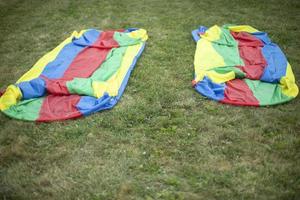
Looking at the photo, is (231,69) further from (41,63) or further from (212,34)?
(41,63)

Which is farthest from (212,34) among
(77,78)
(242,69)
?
(77,78)

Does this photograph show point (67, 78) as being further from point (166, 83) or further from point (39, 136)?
point (166, 83)

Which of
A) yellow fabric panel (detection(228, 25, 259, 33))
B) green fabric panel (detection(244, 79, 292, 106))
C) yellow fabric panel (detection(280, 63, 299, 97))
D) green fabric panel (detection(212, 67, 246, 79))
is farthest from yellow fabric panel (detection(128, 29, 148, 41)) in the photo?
yellow fabric panel (detection(280, 63, 299, 97))

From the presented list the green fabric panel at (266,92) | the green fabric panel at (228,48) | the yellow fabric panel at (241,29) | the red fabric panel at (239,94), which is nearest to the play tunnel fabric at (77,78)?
the green fabric panel at (228,48)

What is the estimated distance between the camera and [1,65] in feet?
16.3

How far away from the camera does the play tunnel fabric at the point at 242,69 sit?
13.3ft

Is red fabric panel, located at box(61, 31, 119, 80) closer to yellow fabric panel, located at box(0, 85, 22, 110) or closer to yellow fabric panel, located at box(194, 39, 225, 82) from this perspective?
yellow fabric panel, located at box(0, 85, 22, 110)

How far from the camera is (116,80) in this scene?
4.35m

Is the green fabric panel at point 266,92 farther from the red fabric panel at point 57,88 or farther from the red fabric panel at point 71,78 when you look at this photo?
the red fabric panel at point 57,88

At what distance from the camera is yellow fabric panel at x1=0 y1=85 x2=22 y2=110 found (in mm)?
3914

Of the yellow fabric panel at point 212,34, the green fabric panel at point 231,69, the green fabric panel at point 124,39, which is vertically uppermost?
the yellow fabric panel at point 212,34

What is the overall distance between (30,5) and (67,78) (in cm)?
383

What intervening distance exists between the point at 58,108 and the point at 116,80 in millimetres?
879

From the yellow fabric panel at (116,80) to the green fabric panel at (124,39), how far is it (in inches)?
5.8
